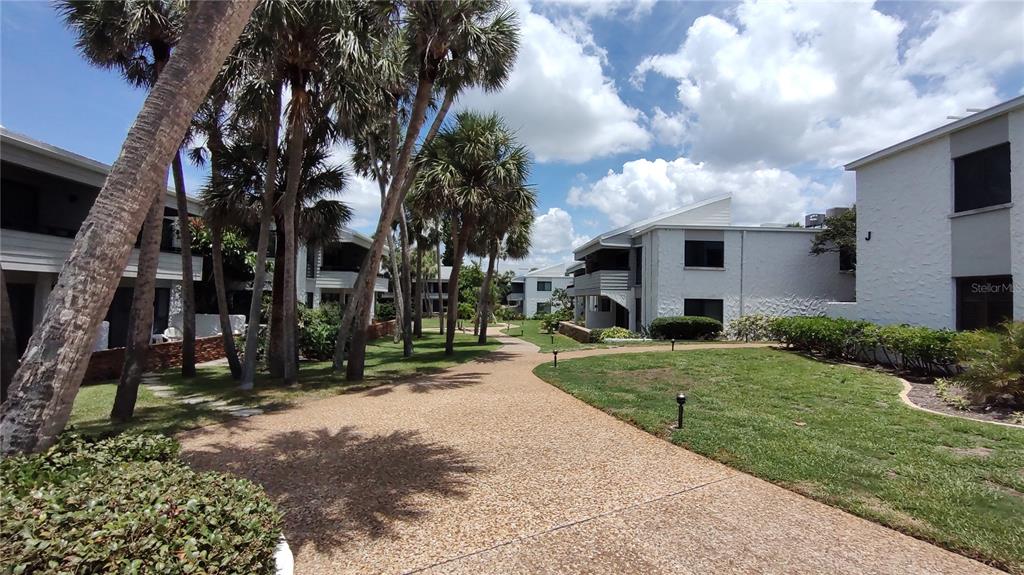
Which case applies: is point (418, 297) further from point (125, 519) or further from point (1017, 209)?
point (125, 519)

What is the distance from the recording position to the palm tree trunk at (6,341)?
582 centimetres

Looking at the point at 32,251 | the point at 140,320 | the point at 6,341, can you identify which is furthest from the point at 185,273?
the point at 6,341

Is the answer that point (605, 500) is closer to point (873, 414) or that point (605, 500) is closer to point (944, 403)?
point (873, 414)

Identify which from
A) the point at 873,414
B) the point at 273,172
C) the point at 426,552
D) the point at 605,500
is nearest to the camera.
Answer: the point at 426,552

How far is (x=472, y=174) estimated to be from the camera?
58.7ft

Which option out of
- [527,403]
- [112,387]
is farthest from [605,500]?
[112,387]

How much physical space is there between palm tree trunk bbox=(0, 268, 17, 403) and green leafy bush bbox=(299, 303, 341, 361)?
12.1 metres

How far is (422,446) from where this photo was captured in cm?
692

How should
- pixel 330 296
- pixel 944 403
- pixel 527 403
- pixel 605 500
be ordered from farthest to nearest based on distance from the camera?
pixel 330 296 → pixel 527 403 → pixel 944 403 → pixel 605 500

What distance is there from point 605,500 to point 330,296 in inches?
1334

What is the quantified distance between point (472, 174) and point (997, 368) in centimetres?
1476

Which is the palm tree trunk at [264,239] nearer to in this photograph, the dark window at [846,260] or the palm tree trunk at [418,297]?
the palm tree trunk at [418,297]

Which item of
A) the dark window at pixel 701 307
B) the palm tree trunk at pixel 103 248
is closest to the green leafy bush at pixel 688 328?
the dark window at pixel 701 307

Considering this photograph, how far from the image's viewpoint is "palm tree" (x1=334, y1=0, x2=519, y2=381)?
11.9 meters
